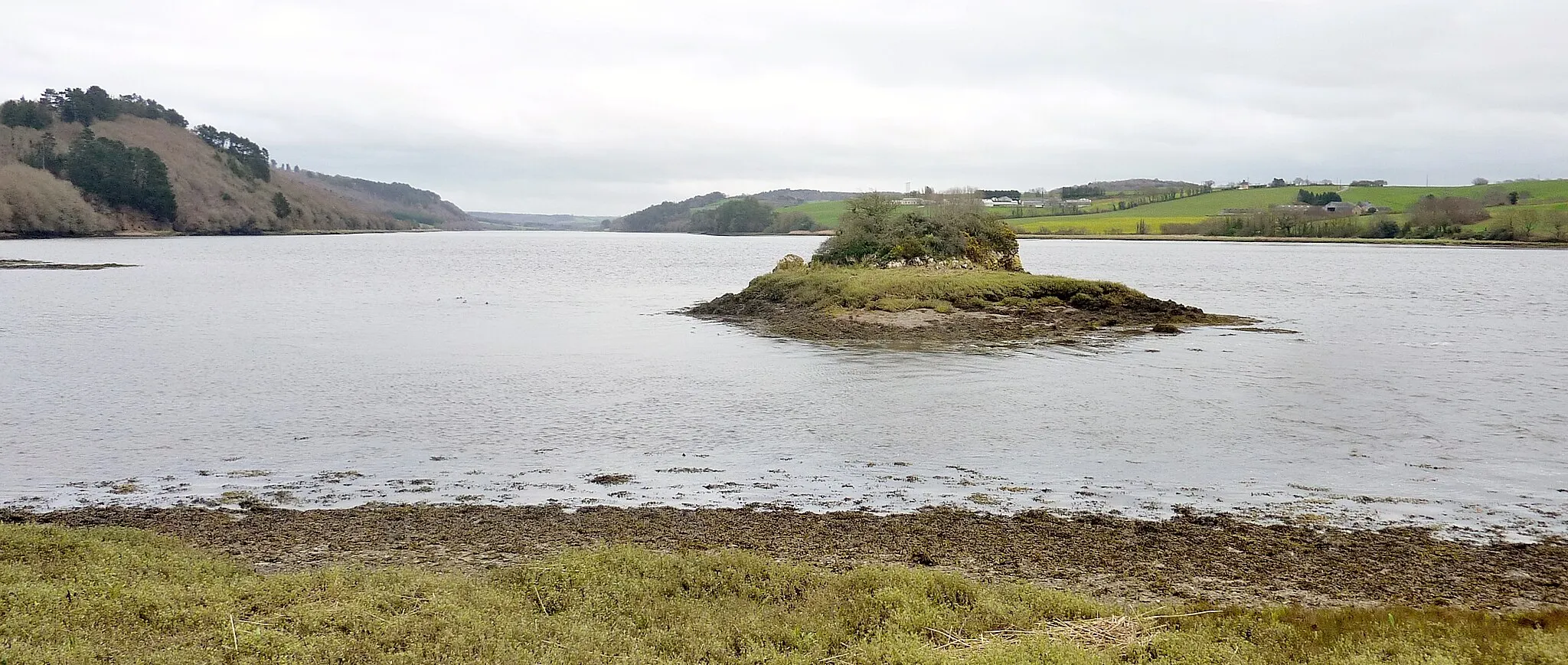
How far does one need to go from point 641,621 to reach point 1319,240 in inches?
5223

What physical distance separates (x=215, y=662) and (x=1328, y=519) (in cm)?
1005

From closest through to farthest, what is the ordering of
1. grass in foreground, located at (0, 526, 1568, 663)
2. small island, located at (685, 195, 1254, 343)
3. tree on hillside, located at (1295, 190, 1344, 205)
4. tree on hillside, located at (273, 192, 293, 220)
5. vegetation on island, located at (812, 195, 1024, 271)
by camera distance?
grass in foreground, located at (0, 526, 1568, 663) → small island, located at (685, 195, 1254, 343) → vegetation on island, located at (812, 195, 1024, 271) → tree on hillside, located at (1295, 190, 1344, 205) → tree on hillside, located at (273, 192, 293, 220)


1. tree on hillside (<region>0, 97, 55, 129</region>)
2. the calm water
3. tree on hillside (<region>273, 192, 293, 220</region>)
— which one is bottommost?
the calm water

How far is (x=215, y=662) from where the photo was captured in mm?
5812

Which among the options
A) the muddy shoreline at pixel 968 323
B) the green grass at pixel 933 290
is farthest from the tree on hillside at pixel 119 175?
the green grass at pixel 933 290

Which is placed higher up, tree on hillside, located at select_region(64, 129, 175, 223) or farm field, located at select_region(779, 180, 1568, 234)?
tree on hillside, located at select_region(64, 129, 175, 223)

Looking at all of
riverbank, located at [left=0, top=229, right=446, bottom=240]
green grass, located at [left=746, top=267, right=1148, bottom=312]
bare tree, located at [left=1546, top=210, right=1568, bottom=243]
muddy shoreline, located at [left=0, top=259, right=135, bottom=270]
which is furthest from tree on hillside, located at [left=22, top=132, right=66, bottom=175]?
bare tree, located at [left=1546, top=210, right=1568, bottom=243]

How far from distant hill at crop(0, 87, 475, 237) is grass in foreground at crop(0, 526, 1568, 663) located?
126183 millimetres

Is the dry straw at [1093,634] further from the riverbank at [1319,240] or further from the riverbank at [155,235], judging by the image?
the riverbank at [155,235]

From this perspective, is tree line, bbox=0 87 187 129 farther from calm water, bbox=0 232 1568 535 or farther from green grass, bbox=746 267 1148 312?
green grass, bbox=746 267 1148 312

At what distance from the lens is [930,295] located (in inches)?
1309

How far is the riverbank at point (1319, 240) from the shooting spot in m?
104

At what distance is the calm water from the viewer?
37.4ft

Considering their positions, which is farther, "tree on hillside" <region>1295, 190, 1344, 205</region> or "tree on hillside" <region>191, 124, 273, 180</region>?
"tree on hillside" <region>191, 124, 273, 180</region>
